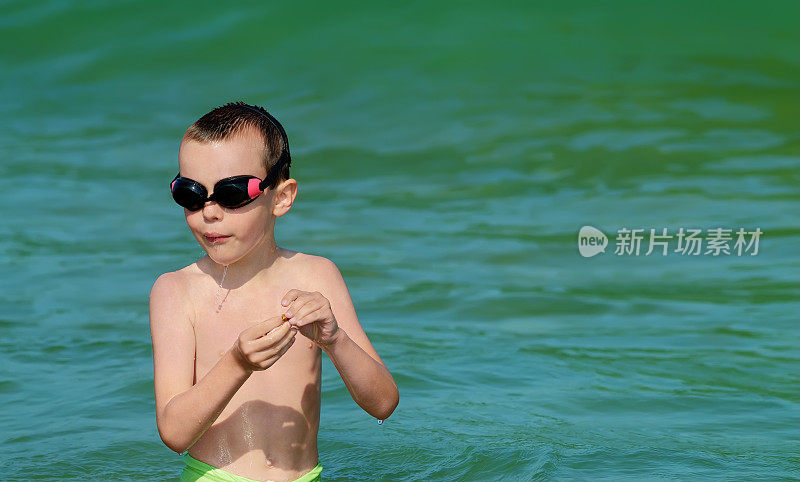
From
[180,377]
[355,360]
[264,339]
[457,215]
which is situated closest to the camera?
[264,339]

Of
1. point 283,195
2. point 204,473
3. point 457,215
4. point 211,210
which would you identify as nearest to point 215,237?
point 211,210

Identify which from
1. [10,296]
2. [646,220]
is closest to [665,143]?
[646,220]

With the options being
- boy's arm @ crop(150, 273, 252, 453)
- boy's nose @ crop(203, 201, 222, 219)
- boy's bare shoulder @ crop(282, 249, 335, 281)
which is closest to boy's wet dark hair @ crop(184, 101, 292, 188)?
boy's nose @ crop(203, 201, 222, 219)

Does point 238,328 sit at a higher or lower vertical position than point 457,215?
lower

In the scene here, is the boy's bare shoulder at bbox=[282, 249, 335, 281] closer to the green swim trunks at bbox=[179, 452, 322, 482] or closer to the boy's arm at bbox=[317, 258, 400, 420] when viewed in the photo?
the boy's arm at bbox=[317, 258, 400, 420]

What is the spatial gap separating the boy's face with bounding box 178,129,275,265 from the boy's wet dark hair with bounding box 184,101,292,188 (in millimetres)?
18

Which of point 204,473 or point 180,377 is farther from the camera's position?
point 204,473

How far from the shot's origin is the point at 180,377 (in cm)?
297

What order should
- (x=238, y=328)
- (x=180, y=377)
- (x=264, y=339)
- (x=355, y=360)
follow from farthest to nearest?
(x=238, y=328)
(x=180, y=377)
(x=355, y=360)
(x=264, y=339)

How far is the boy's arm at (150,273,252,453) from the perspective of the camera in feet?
8.89

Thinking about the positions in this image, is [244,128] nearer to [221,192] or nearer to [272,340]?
[221,192]

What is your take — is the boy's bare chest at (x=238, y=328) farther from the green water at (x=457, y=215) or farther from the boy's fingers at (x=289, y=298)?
the green water at (x=457, y=215)

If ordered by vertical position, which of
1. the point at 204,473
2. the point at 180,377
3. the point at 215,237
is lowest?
the point at 204,473

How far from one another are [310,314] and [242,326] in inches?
22.7
